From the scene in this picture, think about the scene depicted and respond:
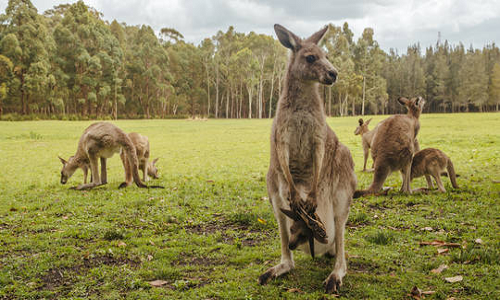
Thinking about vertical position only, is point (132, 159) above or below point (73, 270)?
above

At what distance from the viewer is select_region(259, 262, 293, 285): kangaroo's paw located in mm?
3037

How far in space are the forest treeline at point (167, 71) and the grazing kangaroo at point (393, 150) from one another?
102 ft

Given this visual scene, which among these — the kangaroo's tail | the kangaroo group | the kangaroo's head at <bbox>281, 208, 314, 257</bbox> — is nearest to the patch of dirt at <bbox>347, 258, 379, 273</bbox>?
the kangaroo group

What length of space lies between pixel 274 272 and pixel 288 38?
Result: 6.59ft

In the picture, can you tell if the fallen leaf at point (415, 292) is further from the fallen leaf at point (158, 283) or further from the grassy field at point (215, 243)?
the fallen leaf at point (158, 283)

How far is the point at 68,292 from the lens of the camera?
3057 mm

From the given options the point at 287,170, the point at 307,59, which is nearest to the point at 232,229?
the point at 287,170

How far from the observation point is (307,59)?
302 cm

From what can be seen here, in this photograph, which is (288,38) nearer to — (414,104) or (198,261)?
(198,261)

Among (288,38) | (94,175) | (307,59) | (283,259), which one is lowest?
(283,259)

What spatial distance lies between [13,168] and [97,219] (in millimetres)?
6967

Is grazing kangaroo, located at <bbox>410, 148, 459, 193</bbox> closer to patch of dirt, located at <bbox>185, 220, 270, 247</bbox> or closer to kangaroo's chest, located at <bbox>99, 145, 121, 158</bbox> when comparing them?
patch of dirt, located at <bbox>185, 220, 270, 247</bbox>

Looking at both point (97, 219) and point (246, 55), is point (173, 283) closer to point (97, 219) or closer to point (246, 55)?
point (97, 219)

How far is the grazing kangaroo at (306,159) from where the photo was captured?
293cm
